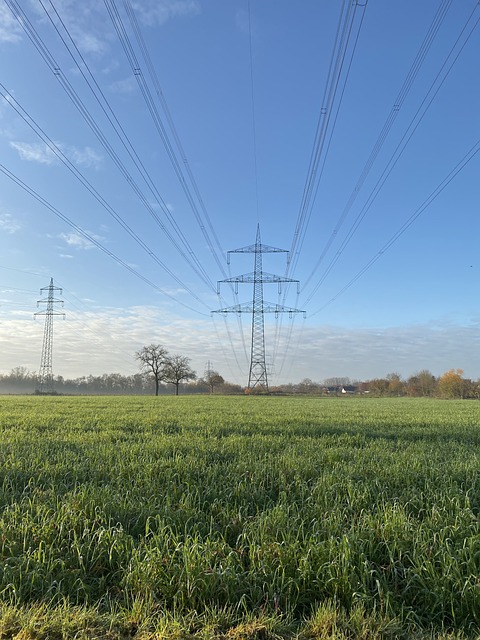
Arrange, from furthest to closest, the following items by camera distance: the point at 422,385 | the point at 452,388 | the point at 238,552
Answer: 1. the point at 422,385
2. the point at 452,388
3. the point at 238,552

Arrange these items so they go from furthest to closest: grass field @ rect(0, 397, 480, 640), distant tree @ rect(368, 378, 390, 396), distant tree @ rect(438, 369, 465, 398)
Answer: distant tree @ rect(368, 378, 390, 396), distant tree @ rect(438, 369, 465, 398), grass field @ rect(0, 397, 480, 640)

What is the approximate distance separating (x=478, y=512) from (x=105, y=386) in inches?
6931

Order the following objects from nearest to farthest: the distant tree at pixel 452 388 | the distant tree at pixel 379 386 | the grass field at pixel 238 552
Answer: the grass field at pixel 238 552 < the distant tree at pixel 452 388 < the distant tree at pixel 379 386

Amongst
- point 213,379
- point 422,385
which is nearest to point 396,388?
point 422,385

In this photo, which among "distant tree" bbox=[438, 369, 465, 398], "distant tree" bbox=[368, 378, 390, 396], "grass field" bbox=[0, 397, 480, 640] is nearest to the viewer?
"grass field" bbox=[0, 397, 480, 640]

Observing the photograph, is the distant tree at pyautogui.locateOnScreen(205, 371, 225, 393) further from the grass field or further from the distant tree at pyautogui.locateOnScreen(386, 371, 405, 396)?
the grass field

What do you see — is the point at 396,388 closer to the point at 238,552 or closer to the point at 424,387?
the point at 424,387

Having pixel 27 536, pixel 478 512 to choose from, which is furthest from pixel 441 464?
pixel 27 536

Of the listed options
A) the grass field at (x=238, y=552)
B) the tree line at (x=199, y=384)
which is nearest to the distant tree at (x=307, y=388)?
the tree line at (x=199, y=384)

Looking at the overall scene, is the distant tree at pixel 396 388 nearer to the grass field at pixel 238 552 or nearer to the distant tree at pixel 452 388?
the distant tree at pixel 452 388

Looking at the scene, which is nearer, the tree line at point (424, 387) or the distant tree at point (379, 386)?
the tree line at point (424, 387)

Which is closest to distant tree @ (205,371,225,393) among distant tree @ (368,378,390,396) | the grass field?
distant tree @ (368,378,390,396)

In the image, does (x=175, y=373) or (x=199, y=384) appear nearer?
(x=175, y=373)

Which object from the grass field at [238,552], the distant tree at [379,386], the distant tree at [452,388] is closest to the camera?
the grass field at [238,552]
